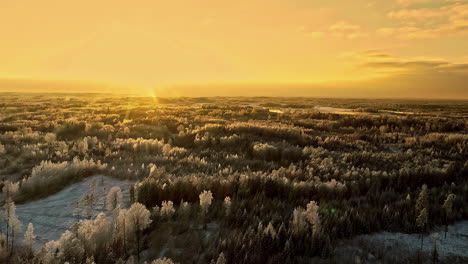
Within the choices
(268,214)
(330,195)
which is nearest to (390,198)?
(330,195)

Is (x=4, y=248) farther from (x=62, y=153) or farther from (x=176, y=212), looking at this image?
(x=62, y=153)

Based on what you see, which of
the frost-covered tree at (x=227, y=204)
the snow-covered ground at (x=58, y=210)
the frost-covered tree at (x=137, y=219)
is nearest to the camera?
the frost-covered tree at (x=137, y=219)

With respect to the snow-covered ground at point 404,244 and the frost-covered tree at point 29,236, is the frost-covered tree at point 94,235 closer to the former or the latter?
the frost-covered tree at point 29,236

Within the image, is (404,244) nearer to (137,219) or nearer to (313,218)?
(313,218)

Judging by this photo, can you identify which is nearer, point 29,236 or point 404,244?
point 29,236

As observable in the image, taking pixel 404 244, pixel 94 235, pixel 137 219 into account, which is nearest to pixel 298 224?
pixel 404 244

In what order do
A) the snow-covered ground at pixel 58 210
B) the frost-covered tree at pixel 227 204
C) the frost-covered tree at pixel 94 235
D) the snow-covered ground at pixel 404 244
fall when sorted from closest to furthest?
1. the frost-covered tree at pixel 94 235
2. the snow-covered ground at pixel 404 244
3. the snow-covered ground at pixel 58 210
4. the frost-covered tree at pixel 227 204

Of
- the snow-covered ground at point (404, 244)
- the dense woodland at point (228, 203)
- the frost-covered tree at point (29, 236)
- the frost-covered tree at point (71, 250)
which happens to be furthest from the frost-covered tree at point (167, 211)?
the snow-covered ground at point (404, 244)
